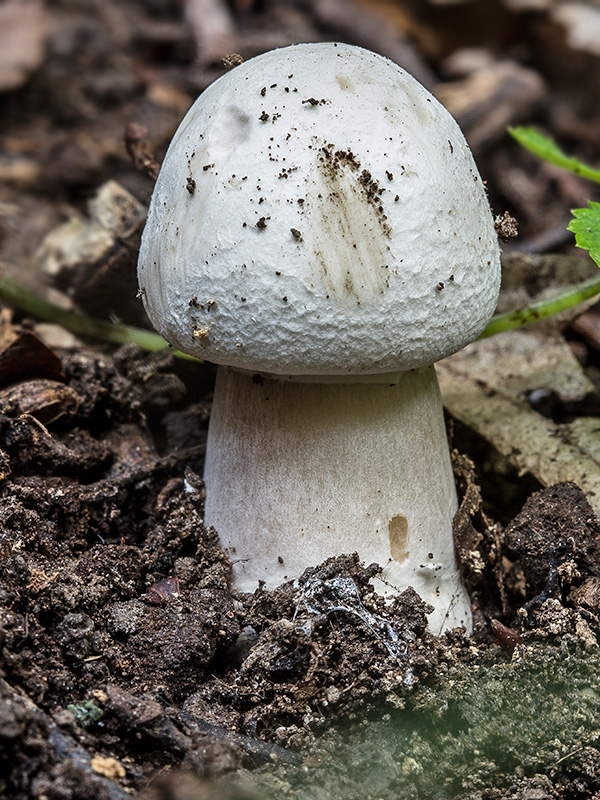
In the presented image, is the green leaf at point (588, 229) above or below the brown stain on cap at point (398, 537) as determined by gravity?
above

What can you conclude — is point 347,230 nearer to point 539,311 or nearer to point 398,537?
point 398,537

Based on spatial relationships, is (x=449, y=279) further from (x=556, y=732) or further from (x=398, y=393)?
(x=556, y=732)

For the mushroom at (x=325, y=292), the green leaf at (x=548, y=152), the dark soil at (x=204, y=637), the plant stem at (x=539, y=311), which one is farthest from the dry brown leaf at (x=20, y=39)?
the plant stem at (x=539, y=311)

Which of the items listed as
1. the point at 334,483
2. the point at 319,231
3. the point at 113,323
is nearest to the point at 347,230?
the point at 319,231

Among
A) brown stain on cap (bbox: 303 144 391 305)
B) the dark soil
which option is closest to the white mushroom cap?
brown stain on cap (bbox: 303 144 391 305)

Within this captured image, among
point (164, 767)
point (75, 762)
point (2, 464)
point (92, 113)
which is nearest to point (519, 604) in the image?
point (164, 767)

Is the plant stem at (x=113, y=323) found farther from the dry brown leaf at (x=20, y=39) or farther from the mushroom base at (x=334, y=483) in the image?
the dry brown leaf at (x=20, y=39)
